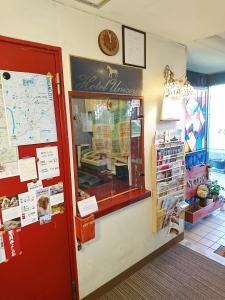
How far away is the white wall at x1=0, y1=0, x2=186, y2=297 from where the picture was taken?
128cm

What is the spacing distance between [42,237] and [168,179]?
1364 mm

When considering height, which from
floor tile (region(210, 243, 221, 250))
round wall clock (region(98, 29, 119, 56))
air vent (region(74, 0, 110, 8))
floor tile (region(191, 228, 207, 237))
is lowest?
floor tile (region(210, 243, 221, 250))

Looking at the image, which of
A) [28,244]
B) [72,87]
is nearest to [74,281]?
[28,244]

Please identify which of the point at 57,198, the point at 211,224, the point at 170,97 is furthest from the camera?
the point at 211,224

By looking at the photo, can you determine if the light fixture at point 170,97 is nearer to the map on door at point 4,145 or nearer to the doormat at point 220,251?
the map on door at point 4,145

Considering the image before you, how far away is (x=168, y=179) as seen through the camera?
226 cm

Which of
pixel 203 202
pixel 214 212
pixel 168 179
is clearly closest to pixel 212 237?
pixel 203 202

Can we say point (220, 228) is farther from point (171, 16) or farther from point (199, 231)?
point (171, 16)

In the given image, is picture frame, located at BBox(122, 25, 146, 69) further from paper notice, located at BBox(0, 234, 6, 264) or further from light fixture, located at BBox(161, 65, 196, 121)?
paper notice, located at BBox(0, 234, 6, 264)

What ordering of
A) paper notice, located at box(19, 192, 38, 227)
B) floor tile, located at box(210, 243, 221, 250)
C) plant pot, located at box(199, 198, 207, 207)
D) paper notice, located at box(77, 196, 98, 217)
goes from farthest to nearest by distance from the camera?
1. plant pot, located at box(199, 198, 207, 207)
2. floor tile, located at box(210, 243, 221, 250)
3. paper notice, located at box(77, 196, 98, 217)
4. paper notice, located at box(19, 192, 38, 227)

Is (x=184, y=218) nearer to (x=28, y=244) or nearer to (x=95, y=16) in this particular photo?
(x=28, y=244)

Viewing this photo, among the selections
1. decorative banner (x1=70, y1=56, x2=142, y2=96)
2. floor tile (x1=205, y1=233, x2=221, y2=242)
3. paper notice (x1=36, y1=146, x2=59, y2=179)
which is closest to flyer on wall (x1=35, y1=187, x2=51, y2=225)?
paper notice (x1=36, y1=146, x2=59, y2=179)

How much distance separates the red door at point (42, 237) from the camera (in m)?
1.28

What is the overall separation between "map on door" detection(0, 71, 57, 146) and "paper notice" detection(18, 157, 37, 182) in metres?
0.11
